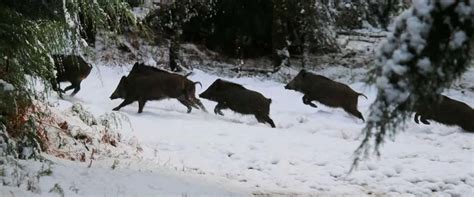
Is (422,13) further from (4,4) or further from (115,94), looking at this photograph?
(115,94)

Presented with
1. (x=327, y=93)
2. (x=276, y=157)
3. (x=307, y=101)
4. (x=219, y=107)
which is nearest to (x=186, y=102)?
(x=219, y=107)

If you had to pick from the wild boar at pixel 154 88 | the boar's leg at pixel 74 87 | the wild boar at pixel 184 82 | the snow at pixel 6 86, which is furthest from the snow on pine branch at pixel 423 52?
the boar's leg at pixel 74 87

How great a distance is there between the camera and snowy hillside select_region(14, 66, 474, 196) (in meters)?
7.45

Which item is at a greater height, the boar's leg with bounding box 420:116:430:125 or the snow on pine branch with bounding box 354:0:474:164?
the snow on pine branch with bounding box 354:0:474:164

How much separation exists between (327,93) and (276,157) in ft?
14.0

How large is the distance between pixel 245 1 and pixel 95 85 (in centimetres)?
535

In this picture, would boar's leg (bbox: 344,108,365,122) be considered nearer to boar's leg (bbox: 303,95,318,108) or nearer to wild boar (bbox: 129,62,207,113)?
boar's leg (bbox: 303,95,318,108)

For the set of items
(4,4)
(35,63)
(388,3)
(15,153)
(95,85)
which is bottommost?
(95,85)

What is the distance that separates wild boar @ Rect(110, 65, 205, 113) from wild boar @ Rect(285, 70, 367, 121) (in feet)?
8.23

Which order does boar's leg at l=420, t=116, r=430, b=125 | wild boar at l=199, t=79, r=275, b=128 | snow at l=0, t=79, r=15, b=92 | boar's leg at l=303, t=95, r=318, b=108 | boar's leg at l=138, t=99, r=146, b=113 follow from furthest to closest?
boar's leg at l=303, t=95, r=318, b=108 → boar's leg at l=420, t=116, r=430, b=125 → wild boar at l=199, t=79, r=275, b=128 → boar's leg at l=138, t=99, r=146, b=113 → snow at l=0, t=79, r=15, b=92

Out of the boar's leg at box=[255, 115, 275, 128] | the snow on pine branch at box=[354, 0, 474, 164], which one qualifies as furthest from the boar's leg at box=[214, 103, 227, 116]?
the snow on pine branch at box=[354, 0, 474, 164]

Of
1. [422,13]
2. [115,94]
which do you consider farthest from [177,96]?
[422,13]

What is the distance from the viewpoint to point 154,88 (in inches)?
483

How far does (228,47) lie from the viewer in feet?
64.4
